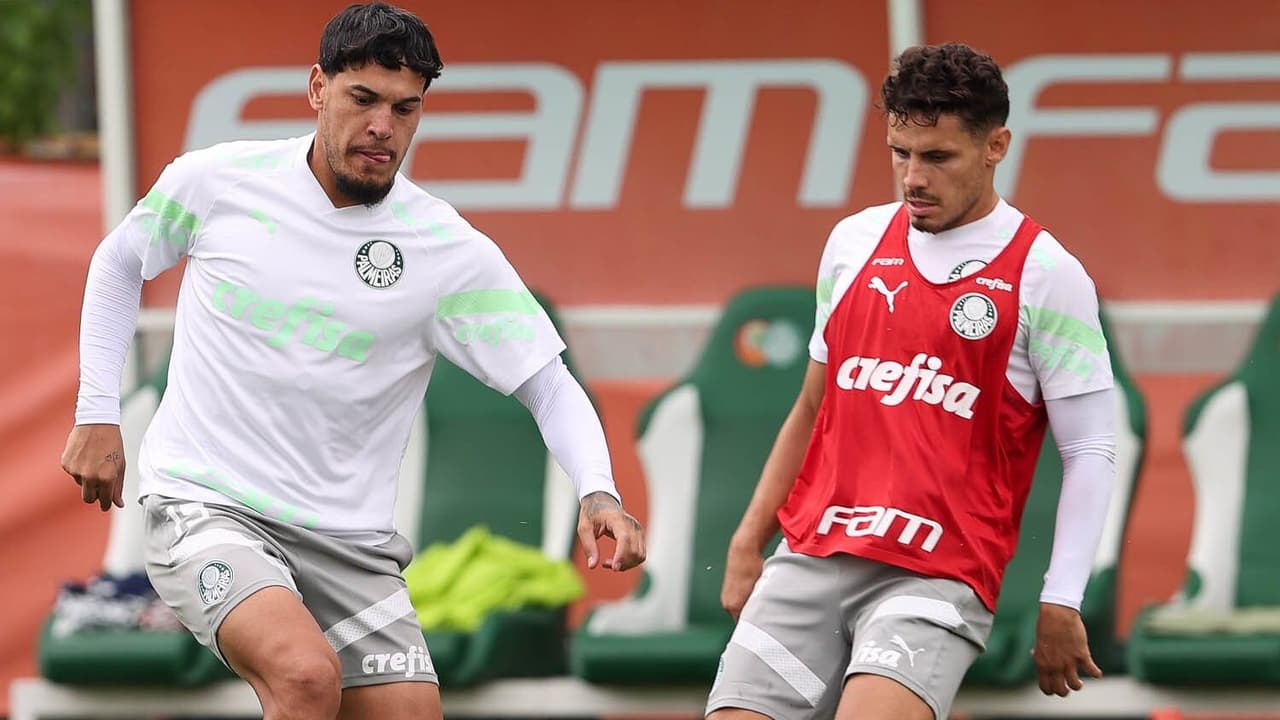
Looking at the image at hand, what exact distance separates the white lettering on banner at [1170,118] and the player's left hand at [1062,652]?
12.0 feet

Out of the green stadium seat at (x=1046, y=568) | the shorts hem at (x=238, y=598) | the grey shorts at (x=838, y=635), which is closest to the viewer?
the shorts hem at (x=238, y=598)

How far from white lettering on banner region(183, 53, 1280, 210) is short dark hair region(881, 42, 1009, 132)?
134 inches

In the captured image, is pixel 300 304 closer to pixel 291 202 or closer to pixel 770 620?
pixel 291 202

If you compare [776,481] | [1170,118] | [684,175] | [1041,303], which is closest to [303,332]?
[776,481]

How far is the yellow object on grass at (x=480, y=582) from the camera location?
709 centimetres

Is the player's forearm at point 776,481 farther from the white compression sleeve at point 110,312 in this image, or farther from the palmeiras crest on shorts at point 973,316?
the white compression sleeve at point 110,312

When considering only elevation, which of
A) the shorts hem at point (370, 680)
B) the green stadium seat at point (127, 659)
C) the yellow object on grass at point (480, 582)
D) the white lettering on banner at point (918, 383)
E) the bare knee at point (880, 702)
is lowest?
the green stadium seat at point (127, 659)

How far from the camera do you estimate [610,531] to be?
4.43 meters

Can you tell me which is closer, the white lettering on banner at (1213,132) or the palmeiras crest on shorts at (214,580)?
the palmeiras crest on shorts at (214,580)

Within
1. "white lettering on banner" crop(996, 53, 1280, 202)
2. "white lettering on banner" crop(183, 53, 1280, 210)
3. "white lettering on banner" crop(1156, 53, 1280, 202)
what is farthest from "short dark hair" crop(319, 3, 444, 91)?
"white lettering on banner" crop(1156, 53, 1280, 202)

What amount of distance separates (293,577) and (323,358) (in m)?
0.47

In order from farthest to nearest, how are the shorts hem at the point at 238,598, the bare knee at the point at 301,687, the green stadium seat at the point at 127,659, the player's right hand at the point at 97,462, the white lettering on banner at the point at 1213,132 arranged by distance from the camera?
the white lettering on banner at the point at 1213,132, the green stadium seat at the point at 127,659, the player's right hand at the point at 97,462, the shorts hem at the point at 238,598, the bare knee at the point at 301,687

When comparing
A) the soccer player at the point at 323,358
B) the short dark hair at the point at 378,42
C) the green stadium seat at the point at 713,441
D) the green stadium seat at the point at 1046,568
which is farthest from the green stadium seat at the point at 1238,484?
the short dark hair at the point at 378,42

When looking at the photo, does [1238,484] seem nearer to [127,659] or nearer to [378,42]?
[127,659]
